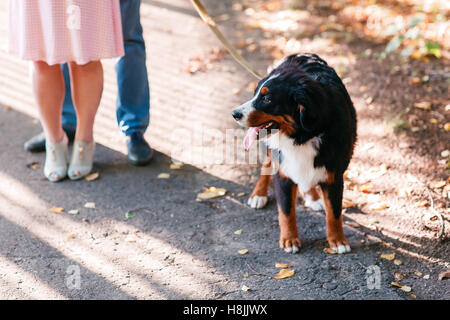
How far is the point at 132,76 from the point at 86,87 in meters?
0.42

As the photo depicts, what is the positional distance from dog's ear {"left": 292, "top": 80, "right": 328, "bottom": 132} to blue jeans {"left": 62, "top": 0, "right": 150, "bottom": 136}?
164cm

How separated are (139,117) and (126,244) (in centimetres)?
116

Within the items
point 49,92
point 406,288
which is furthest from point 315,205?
point 49,92

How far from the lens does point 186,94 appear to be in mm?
5121

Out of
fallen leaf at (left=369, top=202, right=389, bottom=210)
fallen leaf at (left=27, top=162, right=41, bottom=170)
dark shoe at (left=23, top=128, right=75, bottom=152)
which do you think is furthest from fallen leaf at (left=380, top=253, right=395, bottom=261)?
dark shoe at (left=23, top=128, right=75, bottom=152)

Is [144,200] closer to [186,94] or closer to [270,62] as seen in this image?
[186,94]

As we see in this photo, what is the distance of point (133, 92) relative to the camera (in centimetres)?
387

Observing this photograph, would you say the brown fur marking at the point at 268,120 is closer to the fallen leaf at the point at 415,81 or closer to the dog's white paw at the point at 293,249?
the dog's white paw at the point at 293,249

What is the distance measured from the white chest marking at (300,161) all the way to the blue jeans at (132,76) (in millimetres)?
1407

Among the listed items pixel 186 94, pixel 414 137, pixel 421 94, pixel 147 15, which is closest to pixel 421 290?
pixel 414 137

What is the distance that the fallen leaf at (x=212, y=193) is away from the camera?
143 inches

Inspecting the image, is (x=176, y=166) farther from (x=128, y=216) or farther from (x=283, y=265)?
(x=283, y=265)

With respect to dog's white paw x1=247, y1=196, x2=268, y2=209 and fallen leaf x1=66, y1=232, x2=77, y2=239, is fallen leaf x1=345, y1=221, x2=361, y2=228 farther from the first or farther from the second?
fallen leaf x1=66, y1=232, x2=77, y2=239

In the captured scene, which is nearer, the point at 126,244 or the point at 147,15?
the point at 126,244
